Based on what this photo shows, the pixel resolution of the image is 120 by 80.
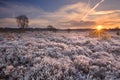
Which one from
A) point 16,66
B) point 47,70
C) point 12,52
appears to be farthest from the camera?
point 12,52

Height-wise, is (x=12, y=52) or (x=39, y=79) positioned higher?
(x=12, y=52)

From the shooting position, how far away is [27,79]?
10.5 meters

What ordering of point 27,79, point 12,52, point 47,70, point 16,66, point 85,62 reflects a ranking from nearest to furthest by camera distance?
point 27,79, point 47,70, point 16,66, point 85,62, point 12,52

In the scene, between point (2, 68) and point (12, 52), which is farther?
point (12, 52)

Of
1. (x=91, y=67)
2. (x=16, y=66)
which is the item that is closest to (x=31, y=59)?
(x=16, y=66)

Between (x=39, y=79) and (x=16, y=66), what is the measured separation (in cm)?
245

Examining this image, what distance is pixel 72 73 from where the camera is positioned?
37.9 feet

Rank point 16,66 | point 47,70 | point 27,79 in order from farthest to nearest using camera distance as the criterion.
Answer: point 16,66 → point 47,70 → point 27,79

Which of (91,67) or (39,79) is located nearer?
(39,79)

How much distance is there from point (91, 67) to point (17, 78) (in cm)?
503

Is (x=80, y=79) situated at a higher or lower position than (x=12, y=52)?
lower

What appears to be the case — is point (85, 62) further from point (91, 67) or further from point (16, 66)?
point (16, 66)

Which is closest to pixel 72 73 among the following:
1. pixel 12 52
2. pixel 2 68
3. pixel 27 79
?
pixel 27 79

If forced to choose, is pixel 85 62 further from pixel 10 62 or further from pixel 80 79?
pixel 10 62
